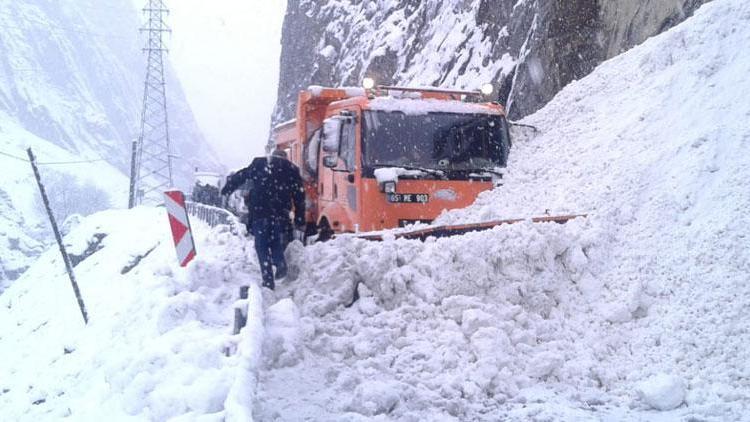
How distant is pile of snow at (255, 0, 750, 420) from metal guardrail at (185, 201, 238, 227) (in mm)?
4826

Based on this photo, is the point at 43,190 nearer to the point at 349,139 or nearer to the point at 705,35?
the point at 349,139

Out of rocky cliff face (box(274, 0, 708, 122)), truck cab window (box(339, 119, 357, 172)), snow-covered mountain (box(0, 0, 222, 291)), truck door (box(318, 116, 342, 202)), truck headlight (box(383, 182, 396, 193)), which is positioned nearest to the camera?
truck headlight (box(383, 182, 396, 193))

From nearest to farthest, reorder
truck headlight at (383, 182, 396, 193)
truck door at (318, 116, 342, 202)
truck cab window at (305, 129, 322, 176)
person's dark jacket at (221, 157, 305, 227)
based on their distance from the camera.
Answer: person's dark jacket at (221, 157, 305, 227), truck headlight at (383, 182, 396, 193), truck door at (318, 116, 342, 202), truck cab window at (305, 129, 322, 176)

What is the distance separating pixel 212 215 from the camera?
48.4 feet

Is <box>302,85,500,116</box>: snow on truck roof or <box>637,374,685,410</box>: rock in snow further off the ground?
<box>302,85,500,116</box>: snow on truck roof

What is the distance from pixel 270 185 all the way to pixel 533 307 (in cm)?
355

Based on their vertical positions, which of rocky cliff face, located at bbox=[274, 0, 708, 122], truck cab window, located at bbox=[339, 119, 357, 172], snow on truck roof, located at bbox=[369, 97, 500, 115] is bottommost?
truck cab window, located at bbox=[339, 119, 357, 172]

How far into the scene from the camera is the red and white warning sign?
8898 millimetres

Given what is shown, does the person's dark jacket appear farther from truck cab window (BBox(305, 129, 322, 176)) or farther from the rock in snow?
the rock in snow

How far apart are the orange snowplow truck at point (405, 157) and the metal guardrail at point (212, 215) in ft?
8.67

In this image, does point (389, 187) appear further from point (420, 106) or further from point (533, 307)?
point (533, 307)

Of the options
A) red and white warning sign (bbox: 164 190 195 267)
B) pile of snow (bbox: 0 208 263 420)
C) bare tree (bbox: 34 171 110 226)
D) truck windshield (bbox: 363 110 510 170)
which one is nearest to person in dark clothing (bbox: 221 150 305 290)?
pile of snow (bbox: 0 208 263 420)

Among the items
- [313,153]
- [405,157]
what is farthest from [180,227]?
[405,157]

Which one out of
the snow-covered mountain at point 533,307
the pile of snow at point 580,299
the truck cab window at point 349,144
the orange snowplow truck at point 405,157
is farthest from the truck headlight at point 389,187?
the pile of snow at point 580,299
